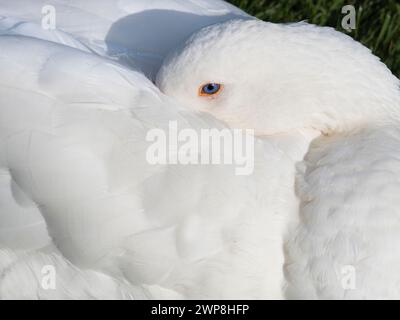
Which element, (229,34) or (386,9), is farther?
(386,9)

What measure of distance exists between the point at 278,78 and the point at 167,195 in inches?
28.2

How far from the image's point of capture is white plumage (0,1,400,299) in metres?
2.91

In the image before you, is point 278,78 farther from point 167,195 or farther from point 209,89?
point 167,195

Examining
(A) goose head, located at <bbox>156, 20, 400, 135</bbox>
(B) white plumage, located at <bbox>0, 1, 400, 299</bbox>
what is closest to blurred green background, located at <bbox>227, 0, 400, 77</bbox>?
(A) goose head, located at <bbox>156, 20, 400, 135</bbox>

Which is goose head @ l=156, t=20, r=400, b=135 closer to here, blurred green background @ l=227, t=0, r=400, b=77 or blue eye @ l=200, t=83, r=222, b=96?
blue eye @ l=200, t=83, r=222, b=96

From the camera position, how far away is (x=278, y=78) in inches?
130

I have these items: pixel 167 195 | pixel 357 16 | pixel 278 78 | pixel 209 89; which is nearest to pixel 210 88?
pixel 209 89

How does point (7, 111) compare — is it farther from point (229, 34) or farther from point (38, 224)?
point (229, 34)

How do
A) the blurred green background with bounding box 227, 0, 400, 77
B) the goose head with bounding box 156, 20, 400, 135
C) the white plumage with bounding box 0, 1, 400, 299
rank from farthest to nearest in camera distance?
the blurred green background with bounding box 227, 0, 400, 77
the goose head with bounding box 156, 20, 400, 135
the white plumage with bounding box 0, 1, 400, 299

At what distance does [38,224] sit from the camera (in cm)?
298

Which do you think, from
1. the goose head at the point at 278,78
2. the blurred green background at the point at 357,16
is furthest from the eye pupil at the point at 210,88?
the blurred green background at the point at 357,16
